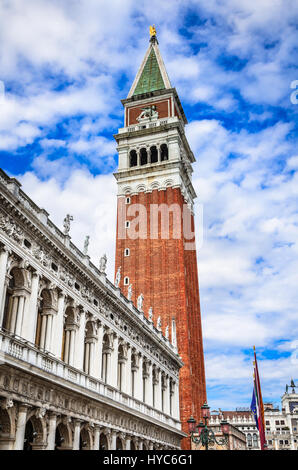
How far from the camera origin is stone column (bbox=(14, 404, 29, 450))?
1897cm

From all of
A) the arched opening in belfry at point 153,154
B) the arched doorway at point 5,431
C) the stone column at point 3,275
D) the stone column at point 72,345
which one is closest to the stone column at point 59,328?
the stone column at point 72,345

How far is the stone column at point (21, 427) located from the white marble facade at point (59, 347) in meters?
0.04

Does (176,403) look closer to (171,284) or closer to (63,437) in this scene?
(171,284)

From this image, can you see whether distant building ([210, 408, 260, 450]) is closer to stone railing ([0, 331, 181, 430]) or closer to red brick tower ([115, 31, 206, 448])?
red brick tower ([115, 31, 206, 448])

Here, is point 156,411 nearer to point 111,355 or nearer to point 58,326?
point 111,355

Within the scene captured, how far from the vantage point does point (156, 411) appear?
38.3 meters

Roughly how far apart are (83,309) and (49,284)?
3.89 meters

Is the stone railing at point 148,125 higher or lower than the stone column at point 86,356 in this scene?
higher

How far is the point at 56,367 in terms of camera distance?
75.4 feet

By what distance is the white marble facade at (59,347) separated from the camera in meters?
20.1

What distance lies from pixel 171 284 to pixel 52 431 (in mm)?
34779

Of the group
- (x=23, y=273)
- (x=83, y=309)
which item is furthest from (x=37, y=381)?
(x=83, y=309)

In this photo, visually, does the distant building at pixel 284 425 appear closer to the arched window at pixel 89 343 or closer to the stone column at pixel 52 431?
the arched window at pixel 89 343

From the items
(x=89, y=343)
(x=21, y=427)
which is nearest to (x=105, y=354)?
(x=89, y=343)
